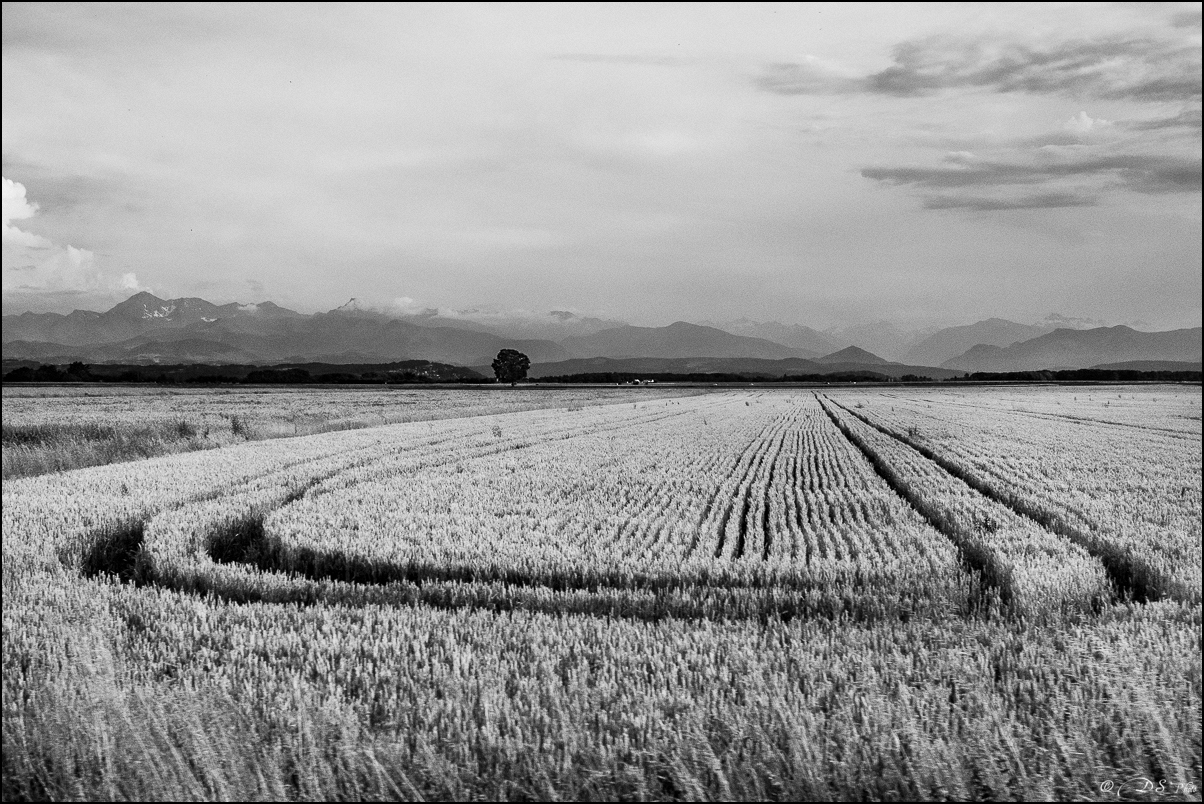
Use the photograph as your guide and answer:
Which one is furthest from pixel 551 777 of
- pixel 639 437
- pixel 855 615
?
pixel 639 437

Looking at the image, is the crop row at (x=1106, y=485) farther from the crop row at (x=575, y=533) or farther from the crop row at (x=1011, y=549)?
the crop row at (x=575, y=533)

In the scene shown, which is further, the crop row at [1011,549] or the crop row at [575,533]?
the crop row at [575,533]

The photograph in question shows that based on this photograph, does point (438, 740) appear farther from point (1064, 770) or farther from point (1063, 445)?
point (1063, 445)

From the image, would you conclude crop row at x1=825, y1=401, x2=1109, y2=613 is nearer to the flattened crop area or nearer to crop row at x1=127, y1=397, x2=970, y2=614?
the flattened crop area

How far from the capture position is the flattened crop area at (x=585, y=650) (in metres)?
4.87

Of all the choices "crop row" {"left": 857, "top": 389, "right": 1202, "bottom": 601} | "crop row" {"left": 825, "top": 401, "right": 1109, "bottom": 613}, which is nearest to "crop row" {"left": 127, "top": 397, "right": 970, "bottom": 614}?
"crop row" {"left": 825, "top": 401, "right": 1109, "bottom": 613}

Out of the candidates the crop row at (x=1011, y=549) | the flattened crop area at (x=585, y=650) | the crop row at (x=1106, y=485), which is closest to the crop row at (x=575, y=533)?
the flattened crop area at (x=585, y=650)

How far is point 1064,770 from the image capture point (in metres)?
4.93

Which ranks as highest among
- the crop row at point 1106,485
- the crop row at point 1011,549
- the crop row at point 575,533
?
the crop row at point 1106,485

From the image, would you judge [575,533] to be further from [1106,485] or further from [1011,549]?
[1106,485]

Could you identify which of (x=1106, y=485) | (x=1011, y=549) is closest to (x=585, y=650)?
(x=1011, y=549)

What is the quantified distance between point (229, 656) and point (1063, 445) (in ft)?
88.9

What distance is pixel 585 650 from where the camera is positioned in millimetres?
6625

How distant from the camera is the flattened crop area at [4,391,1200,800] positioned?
16.0ft
